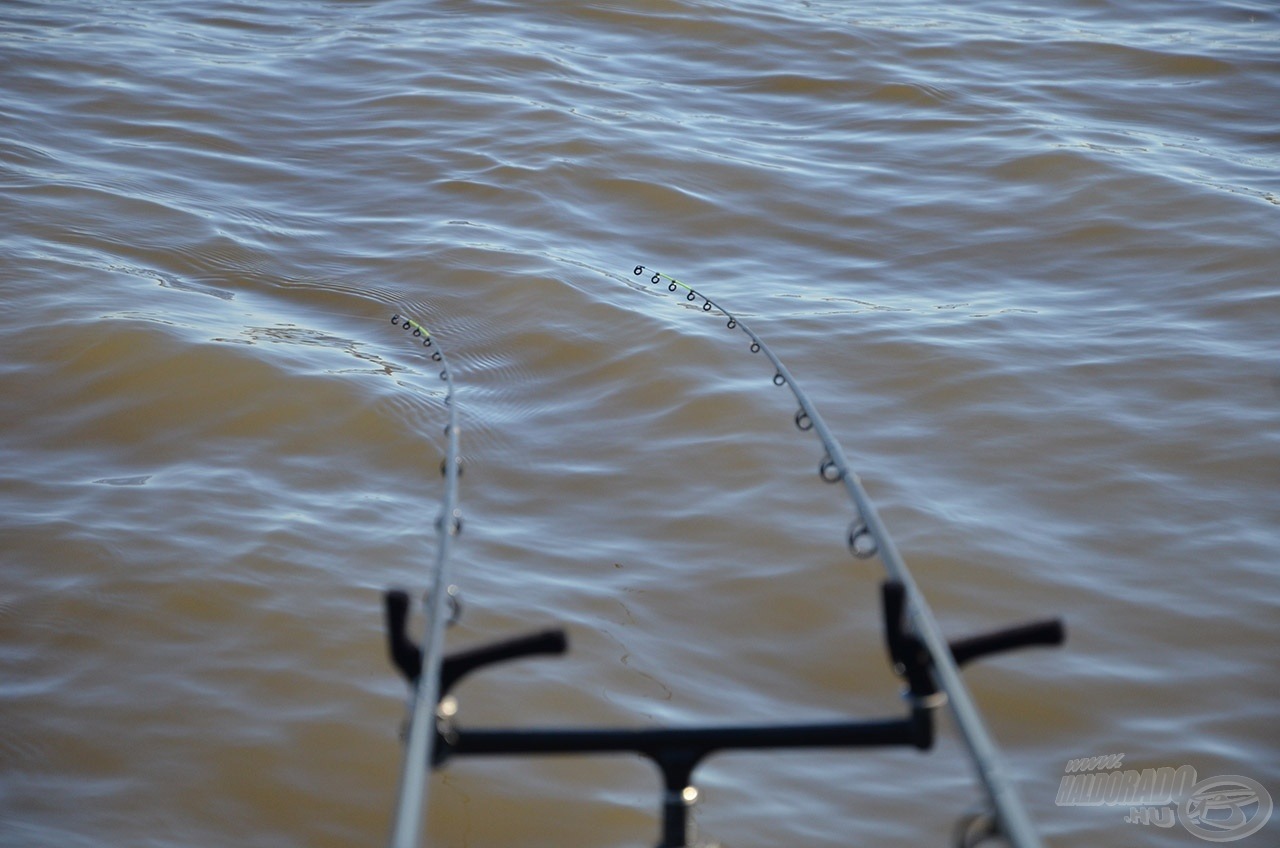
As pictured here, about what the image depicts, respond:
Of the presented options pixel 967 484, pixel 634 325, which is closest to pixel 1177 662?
pixel 967 484

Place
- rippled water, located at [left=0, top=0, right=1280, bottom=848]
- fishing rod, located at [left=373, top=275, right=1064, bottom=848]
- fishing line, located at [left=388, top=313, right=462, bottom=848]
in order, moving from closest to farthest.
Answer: fishing line, located at [left=388, top=313, right=462, bottom=848]
fishing rod, located at [left=373, top=275, right=1064, bottom=848]
rippled water, located at [left=0, top=0, right=1280, bottom=848]

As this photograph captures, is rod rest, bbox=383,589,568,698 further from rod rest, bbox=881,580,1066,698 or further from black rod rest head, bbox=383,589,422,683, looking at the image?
rod rest, bbox=881,580,1066,698

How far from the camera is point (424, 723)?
1.47 metres

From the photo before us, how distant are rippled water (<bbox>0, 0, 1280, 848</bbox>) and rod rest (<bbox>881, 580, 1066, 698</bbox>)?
1727 mm

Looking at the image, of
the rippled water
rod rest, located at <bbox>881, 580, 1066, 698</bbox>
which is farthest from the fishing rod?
the rippled water

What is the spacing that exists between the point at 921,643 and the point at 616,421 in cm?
374

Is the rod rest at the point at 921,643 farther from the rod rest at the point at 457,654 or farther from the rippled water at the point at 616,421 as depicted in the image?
the rippled water at the point at 616,421

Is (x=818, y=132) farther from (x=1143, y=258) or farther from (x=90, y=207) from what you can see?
(x=90, y=207)

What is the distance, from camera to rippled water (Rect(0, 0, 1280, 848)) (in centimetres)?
341

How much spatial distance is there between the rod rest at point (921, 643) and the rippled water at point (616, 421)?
5.67 feet

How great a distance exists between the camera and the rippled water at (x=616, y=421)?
3.41 m

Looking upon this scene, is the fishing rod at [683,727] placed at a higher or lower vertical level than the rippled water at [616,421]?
higher

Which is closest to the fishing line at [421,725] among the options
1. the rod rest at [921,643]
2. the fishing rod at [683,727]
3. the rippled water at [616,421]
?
the fishing rod at [683,727]

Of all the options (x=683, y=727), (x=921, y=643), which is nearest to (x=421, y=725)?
(x=683, y=727)
